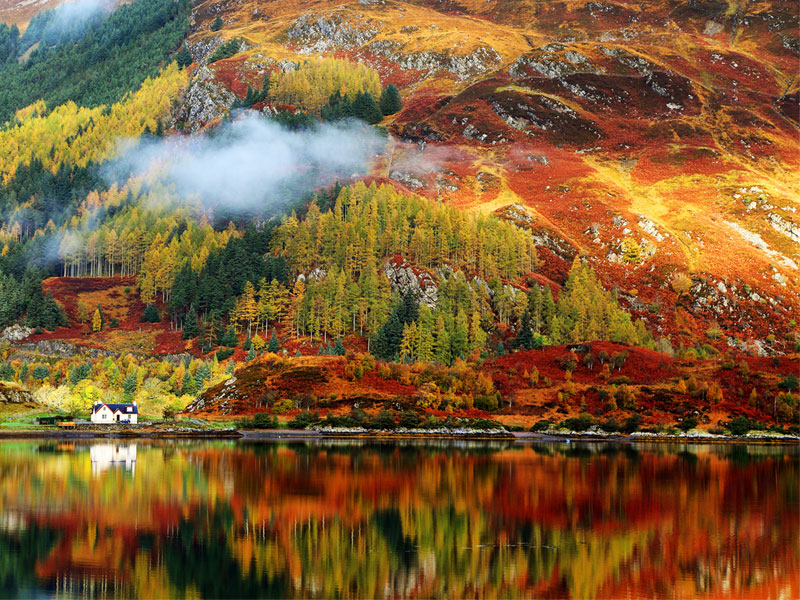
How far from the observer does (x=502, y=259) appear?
160 metres

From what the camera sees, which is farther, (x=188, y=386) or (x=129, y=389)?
(x=188, y=386)

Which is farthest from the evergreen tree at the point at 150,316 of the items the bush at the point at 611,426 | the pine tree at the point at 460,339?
the bush at the point at 611,426

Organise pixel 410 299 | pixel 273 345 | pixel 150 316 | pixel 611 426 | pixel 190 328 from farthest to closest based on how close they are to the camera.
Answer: pixel 150 316 → pixel 190 328 → pixel 410 299 → pixel 273 345 → pixel 611 426

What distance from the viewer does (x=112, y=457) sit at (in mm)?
72562

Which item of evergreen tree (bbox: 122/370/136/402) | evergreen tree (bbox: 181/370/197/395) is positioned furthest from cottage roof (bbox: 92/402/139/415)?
evergreen tree (bbox: 181/370/197/395)

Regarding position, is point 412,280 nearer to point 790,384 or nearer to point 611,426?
point 611,426

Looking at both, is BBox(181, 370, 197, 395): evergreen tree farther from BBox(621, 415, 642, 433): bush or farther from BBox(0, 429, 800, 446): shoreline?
BBox(621, 415, 642, 433): bush

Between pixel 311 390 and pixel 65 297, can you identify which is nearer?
pixel 311 390

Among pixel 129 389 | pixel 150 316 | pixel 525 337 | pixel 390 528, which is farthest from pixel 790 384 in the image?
pixel 150 316

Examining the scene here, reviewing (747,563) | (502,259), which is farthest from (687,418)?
(747,563)

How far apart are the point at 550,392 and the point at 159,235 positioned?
326 ft

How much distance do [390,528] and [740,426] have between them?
2822 inches

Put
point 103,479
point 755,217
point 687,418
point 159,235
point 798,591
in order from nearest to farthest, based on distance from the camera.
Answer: point 798,591 < point 103,479 < point 687,418 < point 159,235 < point 755,217

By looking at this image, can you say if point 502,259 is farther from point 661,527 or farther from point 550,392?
point 661,527
